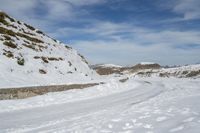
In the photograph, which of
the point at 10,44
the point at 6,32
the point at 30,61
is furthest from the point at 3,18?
the point at 30,61

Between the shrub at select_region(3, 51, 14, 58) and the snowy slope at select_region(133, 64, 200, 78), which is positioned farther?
the snowy slope at select_region(133, 64, 200, 78)

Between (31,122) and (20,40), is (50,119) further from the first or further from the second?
(20,40)

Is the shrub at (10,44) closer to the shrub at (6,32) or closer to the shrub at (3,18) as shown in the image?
the shrub at (6,32)

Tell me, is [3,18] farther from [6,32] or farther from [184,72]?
[184,72]

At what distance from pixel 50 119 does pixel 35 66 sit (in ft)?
89.9

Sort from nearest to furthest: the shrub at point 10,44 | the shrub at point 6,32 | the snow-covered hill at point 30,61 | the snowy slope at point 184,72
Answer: the snow-covered hill at point 30,61 < the shrub at point 10,44 < the shrub at point 6,32 < the snowy slope at point 184,72

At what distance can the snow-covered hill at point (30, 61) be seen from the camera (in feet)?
108

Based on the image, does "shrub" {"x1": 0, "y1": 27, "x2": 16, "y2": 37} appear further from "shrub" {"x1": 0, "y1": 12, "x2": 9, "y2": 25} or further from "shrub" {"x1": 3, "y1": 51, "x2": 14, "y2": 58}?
"shrub" {"x1": 3, "y1": 51, "x2": 14, "y2": 58}

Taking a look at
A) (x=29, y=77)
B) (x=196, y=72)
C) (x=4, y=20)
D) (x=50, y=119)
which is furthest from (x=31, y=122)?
(x=196, y=72)

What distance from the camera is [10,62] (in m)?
35.2

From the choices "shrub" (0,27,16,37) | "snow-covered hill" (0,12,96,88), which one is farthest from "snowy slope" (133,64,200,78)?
"shrub" (0,27,16,37)

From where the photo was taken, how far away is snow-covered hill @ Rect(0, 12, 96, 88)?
108ft

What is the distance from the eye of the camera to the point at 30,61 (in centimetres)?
3922

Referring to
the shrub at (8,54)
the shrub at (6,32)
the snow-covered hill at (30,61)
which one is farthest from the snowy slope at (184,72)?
the shrub at (8,54)
